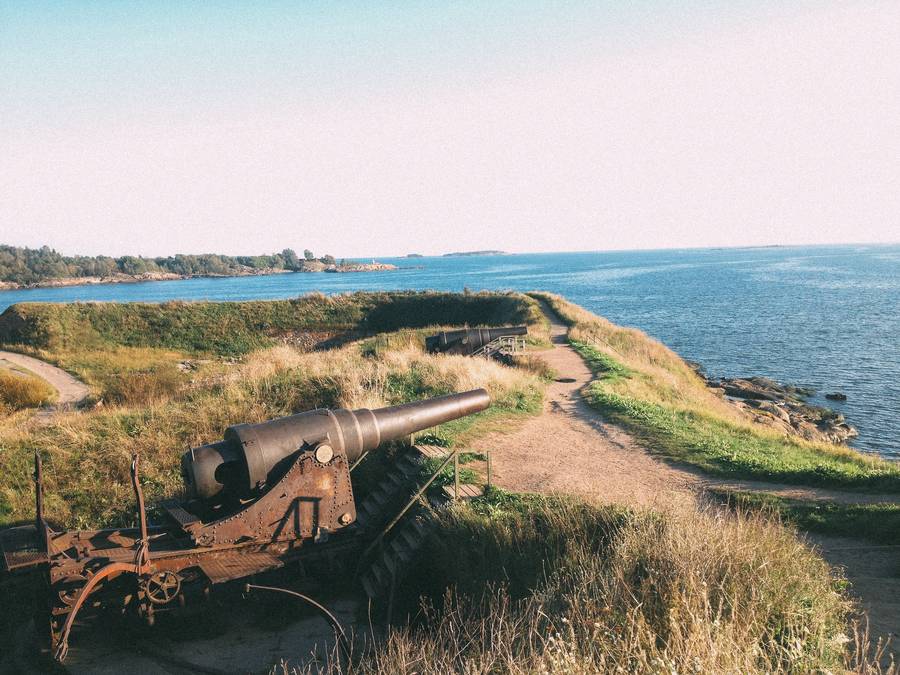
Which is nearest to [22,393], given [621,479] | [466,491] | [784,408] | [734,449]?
[466,491]

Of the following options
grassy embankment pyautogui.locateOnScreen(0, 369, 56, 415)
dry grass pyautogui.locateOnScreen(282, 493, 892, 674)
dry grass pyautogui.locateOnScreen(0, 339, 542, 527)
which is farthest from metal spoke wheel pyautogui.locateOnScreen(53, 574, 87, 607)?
grassy embankment pyautogui.locateOnScreen(0, 369, 56, 415)

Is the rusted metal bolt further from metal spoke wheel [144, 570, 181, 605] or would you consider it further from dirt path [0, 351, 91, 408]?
dirt path [0, 351, 91, 408]

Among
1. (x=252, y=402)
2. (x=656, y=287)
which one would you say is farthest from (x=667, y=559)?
(x=656, y=287)

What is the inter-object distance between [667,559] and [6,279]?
6796 inches

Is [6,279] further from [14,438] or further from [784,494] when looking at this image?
[784,494]

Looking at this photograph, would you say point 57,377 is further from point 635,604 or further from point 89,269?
point 89,269

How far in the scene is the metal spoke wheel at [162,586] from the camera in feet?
19.1

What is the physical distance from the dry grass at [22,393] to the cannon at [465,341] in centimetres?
1221

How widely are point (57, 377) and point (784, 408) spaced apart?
2921cm

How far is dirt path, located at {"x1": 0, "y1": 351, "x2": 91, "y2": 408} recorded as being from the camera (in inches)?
704

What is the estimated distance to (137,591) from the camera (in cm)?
582

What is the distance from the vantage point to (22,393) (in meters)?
17.0

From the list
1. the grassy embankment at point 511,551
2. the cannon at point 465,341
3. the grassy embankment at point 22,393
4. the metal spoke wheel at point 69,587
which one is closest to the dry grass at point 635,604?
the grassy embankment at point 511,551

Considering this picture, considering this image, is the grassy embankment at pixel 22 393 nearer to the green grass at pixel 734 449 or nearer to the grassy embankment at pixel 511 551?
the grassy embankment at pixel 511 551
